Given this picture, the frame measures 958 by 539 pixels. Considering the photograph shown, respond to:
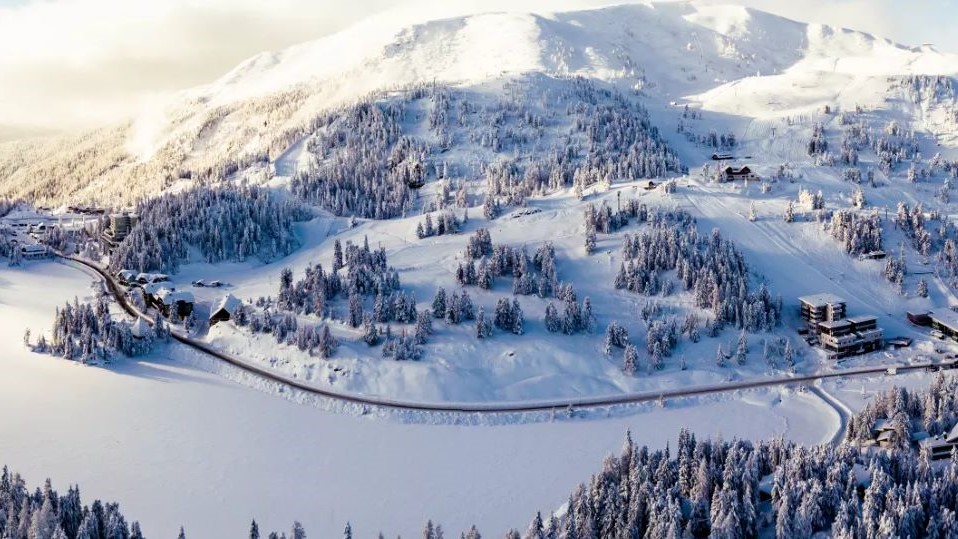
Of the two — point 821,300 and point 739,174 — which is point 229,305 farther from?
point 739,174

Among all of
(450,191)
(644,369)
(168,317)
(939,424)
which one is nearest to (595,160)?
(450,191)

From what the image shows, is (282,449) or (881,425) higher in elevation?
(881,425)

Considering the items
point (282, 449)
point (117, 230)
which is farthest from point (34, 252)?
point (282, 449)

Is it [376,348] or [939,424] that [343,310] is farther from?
[939,424]

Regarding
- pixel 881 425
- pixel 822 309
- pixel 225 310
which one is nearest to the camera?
pixel 881 425

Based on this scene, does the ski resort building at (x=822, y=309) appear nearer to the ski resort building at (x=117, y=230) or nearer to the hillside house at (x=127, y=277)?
the hillside house at (x=127, y=277)

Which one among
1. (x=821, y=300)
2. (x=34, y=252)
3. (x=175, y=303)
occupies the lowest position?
(x=175, y=303)

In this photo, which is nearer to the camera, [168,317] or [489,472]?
[489,472]
